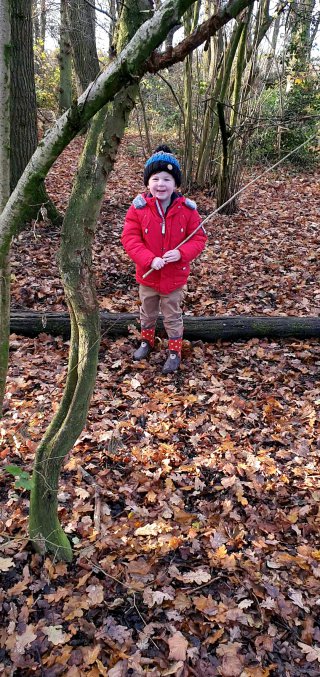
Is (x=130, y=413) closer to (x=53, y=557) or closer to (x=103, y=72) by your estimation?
(x=53, y=557)

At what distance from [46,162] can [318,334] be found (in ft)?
12.7

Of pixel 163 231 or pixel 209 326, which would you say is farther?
pixel 209 326

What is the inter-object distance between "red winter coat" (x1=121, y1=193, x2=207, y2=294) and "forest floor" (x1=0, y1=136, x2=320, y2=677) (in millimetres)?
1018

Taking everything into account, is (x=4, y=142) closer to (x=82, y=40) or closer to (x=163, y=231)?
(x=163, y=231)

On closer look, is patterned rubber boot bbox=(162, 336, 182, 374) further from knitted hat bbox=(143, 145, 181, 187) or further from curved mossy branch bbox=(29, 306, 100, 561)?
curved mossy branch bbox=(29, 306, 100, 561)

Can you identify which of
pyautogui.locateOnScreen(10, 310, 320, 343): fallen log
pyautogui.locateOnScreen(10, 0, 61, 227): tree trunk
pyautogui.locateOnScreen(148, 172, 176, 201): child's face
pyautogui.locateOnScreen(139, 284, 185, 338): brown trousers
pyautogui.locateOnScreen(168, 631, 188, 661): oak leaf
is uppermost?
pyautogui.locateOnScreen(10, 0, 61, 227): tree trunk

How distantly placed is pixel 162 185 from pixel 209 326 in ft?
5.44

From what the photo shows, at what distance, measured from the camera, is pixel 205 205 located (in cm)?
897

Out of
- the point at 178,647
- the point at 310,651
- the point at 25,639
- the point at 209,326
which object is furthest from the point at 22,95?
the point at 310,651

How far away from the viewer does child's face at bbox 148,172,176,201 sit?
3744mm

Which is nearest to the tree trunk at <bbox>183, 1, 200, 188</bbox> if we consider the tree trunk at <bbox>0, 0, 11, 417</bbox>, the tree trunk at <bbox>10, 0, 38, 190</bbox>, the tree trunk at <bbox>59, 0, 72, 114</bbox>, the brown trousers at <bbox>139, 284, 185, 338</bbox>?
the tree trunk at <bbox>10, 0, 38, 190</bbox>

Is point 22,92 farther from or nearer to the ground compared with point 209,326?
farther from the ground

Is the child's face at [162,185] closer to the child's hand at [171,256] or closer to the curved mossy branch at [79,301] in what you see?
the child's hand at [171,256]

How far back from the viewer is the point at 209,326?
192 inches
